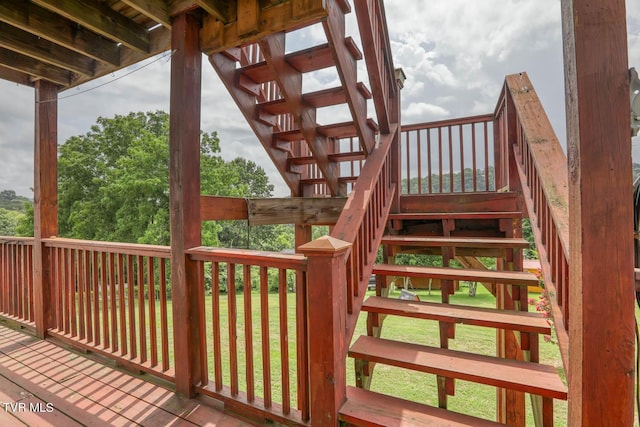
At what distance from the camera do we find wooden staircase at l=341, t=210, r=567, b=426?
1.41 m

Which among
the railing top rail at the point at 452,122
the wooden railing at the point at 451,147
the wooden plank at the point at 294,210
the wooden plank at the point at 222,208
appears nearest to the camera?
the wooden plank at the point at 222,208

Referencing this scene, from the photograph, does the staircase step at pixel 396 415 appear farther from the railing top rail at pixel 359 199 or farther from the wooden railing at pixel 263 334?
the railing top rail at pixel 359 199

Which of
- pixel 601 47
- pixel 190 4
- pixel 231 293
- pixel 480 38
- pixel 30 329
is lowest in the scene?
pixel 30 329

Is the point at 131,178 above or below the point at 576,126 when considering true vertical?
above

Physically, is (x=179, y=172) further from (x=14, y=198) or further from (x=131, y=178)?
(x=14, y=198)

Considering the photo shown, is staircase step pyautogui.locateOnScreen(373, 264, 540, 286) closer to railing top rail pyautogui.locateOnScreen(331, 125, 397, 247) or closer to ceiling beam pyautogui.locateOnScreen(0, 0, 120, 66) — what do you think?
railing top rail pyautogui.locateOnScreen(331, 125, 397, 247)

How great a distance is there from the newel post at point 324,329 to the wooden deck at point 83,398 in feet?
1.76

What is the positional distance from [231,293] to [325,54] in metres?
1.81

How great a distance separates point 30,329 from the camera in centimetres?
294

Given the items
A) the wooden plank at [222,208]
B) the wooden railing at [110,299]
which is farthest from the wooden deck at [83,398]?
the wooden plank at [222,208]

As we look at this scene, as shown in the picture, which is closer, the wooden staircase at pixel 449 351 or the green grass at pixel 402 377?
the wooden staircase at pixel 449 351

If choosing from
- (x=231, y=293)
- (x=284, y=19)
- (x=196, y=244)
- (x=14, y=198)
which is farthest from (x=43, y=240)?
(x=14, y=198)

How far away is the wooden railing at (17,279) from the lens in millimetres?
2980

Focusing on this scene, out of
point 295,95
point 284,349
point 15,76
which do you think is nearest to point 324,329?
point 284,349
